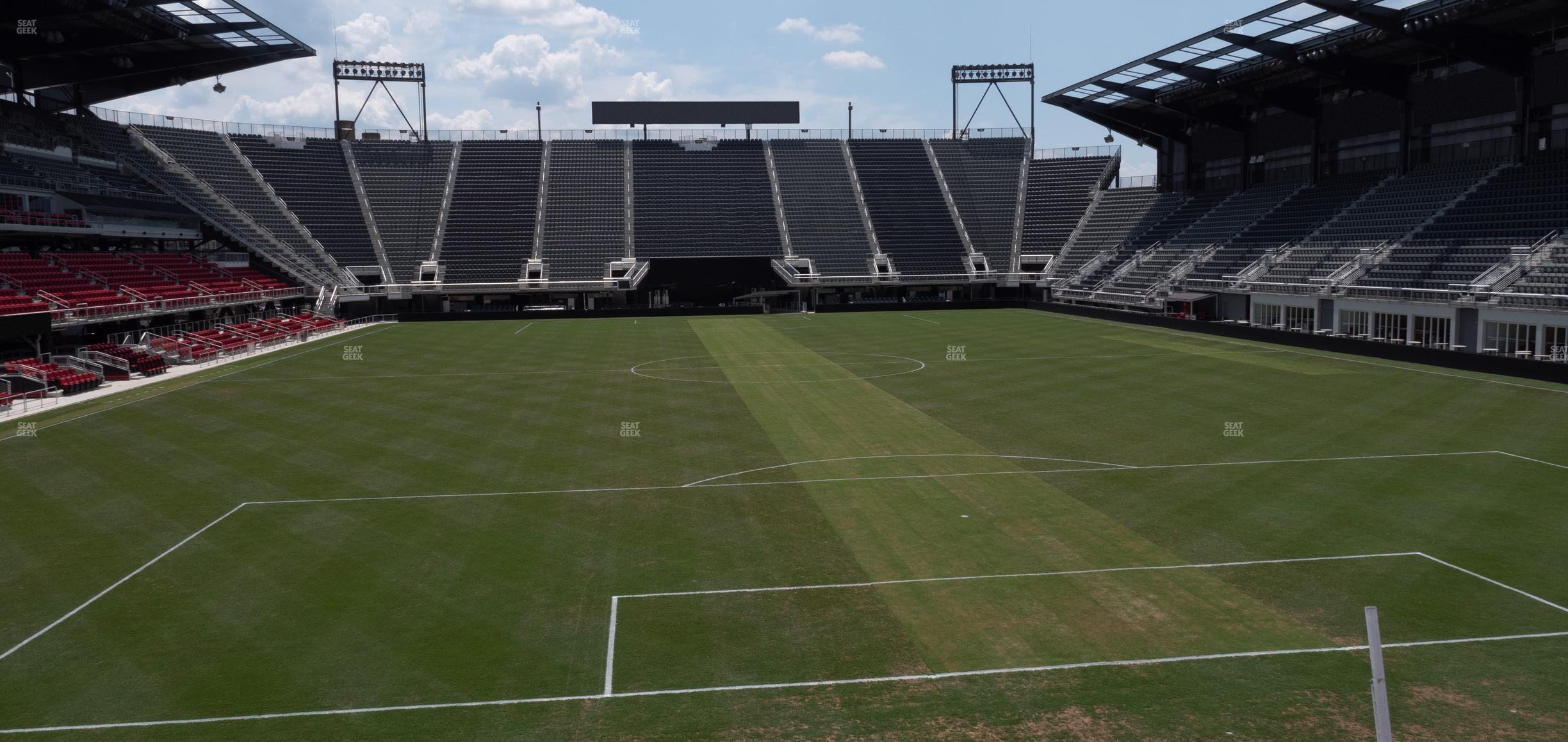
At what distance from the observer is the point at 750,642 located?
481 inches

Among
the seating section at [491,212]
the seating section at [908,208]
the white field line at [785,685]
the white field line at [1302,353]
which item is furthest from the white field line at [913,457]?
the seating section at [908,208]

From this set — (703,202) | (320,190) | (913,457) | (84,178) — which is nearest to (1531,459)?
(913,457)

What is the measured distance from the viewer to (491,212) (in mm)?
82812

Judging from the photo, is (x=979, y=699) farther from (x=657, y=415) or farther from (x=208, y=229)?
(x=208, y=229)

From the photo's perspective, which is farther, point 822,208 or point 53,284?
point 822,208

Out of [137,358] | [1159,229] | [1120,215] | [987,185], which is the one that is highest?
[987,185]

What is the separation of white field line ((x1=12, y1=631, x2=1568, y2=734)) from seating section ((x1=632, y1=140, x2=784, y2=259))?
70.4 m

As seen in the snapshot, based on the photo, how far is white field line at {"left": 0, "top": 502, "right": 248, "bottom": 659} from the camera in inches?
490

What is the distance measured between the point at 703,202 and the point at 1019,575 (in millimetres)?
74690

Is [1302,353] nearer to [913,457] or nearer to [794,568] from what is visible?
[913,457]

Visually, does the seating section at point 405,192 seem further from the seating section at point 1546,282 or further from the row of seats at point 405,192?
the seating section at point 1546,282

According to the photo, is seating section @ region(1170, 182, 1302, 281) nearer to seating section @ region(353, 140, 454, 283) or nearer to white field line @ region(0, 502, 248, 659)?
white field line @ region(0, 502, 248, 659)

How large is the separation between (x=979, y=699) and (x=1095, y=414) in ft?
58.8

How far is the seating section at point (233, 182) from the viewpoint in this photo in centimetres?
7250
